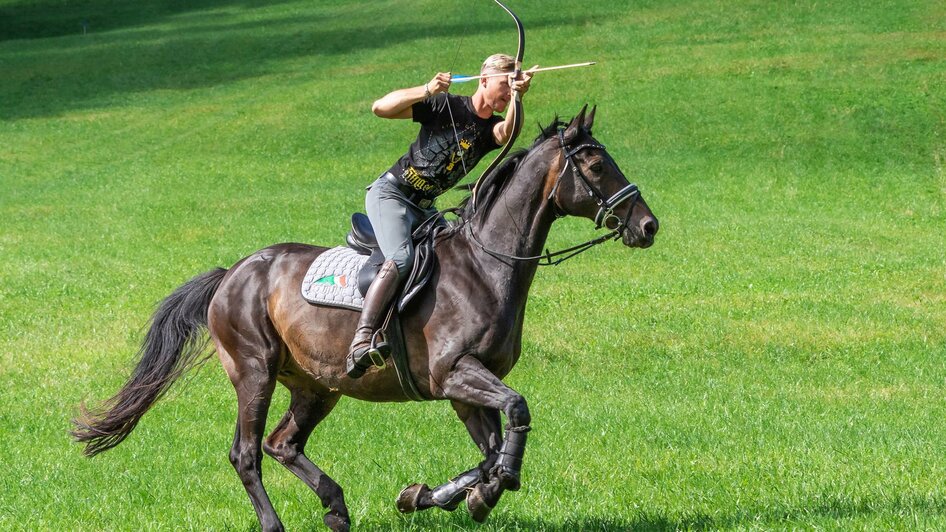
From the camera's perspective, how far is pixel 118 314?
16875mm

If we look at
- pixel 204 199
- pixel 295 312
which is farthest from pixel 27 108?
pixel 295 312

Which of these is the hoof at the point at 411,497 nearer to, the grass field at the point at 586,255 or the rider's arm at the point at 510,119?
the grass field at the point at 586,255

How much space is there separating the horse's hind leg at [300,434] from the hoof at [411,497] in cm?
61

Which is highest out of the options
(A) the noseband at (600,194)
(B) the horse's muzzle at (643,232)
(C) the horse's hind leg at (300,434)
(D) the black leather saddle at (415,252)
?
(A) the noseband at (600,194)

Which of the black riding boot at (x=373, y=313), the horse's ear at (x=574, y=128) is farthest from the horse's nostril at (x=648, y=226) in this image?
the black riding boot at (x=373, y=313)

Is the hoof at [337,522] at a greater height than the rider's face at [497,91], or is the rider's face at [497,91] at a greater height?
the rider's face at [497,91]

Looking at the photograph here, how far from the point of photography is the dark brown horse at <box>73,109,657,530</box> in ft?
23.5

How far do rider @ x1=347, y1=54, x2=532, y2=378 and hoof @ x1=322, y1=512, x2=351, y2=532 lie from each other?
95 cm

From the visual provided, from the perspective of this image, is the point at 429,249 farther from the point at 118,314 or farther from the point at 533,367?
the point at 118,314

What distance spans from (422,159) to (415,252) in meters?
0.62

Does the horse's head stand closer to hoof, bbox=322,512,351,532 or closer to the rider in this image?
the rider

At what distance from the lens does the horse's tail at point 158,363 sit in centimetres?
868

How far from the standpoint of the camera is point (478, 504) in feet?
23.0

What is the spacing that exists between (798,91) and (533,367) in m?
23.0
